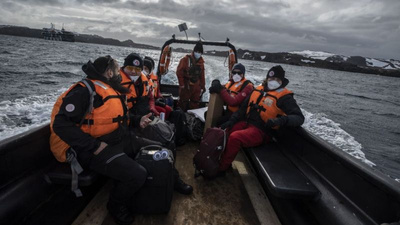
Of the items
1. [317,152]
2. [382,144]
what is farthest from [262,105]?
[382,144]

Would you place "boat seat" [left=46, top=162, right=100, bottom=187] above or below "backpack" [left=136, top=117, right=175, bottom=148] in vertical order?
below

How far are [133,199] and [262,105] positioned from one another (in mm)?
2001

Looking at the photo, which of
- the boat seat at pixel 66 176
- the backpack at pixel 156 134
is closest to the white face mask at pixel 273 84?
the backpack at pixel 156 134

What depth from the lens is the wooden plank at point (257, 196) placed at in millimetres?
2359

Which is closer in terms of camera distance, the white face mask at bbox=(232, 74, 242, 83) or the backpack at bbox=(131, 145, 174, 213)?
the backpack at bbox=(131, 145, 174, 213)

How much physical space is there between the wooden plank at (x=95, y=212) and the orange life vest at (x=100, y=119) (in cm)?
55

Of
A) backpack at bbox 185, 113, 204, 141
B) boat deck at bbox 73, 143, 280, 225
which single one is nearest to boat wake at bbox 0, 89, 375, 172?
backpack at bbox 185, 113, 204, 141

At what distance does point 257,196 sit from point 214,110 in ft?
5.41

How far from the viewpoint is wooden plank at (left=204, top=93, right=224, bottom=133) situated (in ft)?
12.8

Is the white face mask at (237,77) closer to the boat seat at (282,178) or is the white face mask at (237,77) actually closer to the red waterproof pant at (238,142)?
the red waterproof pant at (238,142)

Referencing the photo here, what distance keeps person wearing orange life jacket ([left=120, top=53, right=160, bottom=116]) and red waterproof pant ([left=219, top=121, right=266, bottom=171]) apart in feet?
4.35

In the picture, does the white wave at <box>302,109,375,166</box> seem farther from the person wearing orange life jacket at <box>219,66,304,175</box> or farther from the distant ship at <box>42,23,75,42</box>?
the distant ship at <box>42,23,75,42</box>

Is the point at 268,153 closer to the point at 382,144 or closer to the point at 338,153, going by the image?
the point at 338,153

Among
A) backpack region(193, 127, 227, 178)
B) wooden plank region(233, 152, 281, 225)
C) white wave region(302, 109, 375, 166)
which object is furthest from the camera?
white wave region(302, 109, 375, 166)
